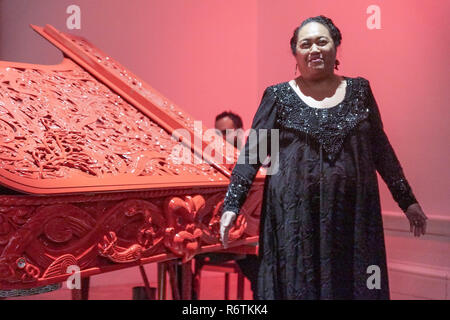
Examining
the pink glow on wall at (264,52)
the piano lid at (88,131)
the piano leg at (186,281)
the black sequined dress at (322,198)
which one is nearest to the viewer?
the black sequined dress at (322,198)

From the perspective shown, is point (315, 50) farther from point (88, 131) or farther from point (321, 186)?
point (88, 131)

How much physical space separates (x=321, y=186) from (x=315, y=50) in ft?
1.17

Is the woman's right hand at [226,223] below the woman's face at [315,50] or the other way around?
below

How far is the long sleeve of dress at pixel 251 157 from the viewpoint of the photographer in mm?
1488

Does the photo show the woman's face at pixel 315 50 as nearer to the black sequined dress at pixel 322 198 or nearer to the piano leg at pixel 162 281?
the black sequined dress at pixel 322 198

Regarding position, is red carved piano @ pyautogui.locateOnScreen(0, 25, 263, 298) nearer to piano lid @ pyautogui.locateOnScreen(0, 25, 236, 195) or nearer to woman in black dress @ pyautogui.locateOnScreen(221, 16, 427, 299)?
piano lid @ pyautogui.locateOnScreen(0, 25, 236, 195)

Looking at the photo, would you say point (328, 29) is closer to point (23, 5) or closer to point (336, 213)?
point (336, 213)

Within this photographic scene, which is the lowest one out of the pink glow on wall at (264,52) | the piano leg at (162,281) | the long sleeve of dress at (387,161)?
the piano leg at (162,281)

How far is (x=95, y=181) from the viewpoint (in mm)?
1695

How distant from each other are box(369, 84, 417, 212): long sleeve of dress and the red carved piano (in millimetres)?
700

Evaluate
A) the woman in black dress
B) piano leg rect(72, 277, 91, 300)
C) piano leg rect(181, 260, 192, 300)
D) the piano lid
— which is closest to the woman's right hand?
the woman in black dress

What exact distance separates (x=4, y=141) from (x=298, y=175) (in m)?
0.90

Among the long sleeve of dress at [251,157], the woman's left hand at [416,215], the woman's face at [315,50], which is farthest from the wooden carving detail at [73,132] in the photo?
the woman's left hand at [416,215]

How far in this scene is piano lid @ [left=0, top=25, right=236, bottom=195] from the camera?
1.67 m
